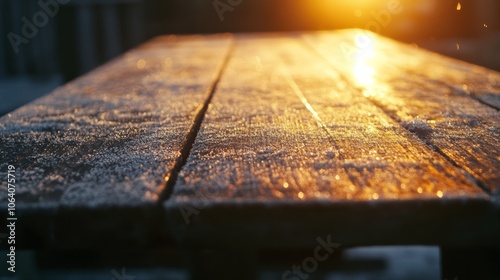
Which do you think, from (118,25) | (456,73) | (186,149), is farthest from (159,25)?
(186,149)

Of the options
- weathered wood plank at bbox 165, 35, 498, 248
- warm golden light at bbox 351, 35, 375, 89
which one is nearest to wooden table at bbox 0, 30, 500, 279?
weathered wood plank at bbox 165, 35, 498, 248

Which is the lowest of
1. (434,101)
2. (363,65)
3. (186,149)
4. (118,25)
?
(118,25)

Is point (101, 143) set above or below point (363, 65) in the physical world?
above

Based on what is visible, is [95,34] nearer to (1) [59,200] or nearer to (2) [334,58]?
(2) [334,58]

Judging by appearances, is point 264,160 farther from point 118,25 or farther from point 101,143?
point 118,25

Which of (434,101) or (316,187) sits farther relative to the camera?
(434,101)

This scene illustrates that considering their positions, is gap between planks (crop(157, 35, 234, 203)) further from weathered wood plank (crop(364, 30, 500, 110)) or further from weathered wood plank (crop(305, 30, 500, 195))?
weathered wood plank (crop(364, 30, 500, 110))

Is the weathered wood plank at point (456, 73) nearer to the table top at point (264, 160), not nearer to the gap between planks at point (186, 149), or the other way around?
the table top at point (264, 160)

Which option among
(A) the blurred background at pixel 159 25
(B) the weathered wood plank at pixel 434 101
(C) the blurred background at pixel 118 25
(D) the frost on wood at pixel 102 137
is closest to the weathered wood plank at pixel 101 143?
(D) the frost on wood at pixel 102 137

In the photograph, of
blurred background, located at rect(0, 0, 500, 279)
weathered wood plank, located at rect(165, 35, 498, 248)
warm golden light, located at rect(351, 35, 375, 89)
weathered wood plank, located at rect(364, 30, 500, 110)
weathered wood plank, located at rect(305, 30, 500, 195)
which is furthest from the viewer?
blurred background, located at rect(0, 0, 500, 279)
